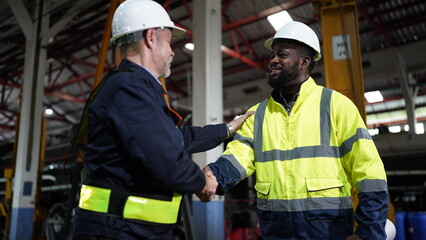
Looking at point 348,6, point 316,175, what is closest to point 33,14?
point 348,6

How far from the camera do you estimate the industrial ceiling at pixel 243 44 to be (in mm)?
11922

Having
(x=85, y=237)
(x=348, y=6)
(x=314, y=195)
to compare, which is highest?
(x=348, y=6)

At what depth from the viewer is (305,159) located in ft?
7.83

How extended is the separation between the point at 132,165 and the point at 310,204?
43.2 inches

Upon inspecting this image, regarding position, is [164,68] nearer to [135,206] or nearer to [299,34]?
[135,206]

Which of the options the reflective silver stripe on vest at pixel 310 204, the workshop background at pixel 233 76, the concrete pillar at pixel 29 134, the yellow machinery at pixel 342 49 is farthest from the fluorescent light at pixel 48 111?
the reflective silver stripe on vest at pixel 310 204

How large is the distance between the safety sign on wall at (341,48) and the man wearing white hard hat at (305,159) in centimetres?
206

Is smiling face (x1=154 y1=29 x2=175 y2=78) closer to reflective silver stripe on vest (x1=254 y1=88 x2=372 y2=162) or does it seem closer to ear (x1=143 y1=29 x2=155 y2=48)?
ear (x1=143 y1=29 x2=155 y2=48)

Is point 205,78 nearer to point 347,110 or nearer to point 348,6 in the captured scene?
point 348,6

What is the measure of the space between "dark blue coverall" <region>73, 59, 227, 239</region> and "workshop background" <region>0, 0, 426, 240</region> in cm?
305

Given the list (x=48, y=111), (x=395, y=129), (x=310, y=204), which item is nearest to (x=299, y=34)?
(x=310, y=204)

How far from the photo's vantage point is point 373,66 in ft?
49.9

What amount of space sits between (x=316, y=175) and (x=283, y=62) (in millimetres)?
861

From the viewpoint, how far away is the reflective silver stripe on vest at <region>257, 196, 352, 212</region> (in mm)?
2264
